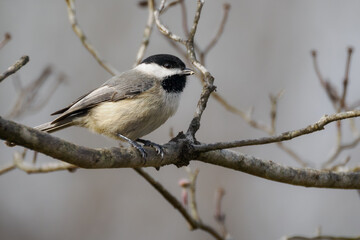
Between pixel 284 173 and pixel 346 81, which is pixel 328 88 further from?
pixel 284 173

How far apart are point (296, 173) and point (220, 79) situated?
4.40 m

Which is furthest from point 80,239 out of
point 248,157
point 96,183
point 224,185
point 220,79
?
point 248,157

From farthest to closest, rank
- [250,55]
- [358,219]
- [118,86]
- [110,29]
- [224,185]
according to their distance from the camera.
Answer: [110,29] → [250,55] → [224,185] → [358,219] → [118,86]

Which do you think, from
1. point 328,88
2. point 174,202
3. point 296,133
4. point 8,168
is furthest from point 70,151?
point 328,88

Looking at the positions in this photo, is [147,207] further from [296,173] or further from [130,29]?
[296,173]

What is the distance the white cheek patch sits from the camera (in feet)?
12.8

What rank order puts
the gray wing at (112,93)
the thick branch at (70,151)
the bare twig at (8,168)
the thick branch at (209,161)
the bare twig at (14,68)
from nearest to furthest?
the thick branch at (70,151) → the bare twig at (14,68) → the thick branch at (209,161) → the bare twig at (8,168) → the gray wing at (112,93)

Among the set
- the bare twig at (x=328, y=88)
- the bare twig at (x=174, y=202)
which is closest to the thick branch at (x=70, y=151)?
the bare twig at (x=174, y=202)

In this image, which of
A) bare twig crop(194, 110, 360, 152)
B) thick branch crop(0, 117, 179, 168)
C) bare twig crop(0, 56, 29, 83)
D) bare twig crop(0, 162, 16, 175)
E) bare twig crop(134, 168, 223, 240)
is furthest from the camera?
bare twig crop(0, 162, 16, 175)

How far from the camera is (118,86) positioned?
12.8 feet

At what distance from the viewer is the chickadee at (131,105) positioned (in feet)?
11.9

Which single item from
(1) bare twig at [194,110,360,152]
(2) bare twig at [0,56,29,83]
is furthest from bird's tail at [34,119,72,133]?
(1) bare twig at [194,110,360,152]

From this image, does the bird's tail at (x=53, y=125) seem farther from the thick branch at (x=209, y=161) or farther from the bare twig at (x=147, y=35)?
the thick branch at (x=209, y=161)

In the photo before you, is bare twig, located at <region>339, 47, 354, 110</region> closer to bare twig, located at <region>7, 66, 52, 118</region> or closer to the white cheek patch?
the white cheek patch
